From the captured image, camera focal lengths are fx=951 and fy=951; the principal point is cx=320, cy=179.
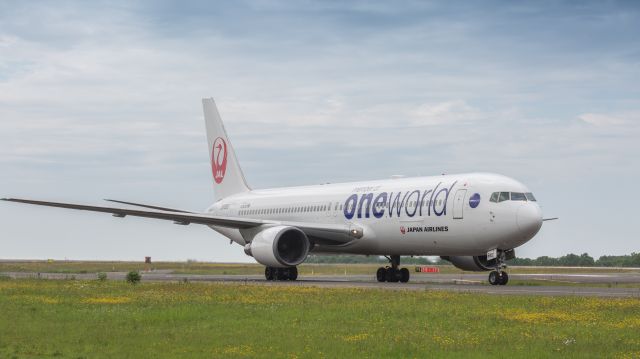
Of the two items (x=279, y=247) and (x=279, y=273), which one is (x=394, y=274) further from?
(x=279, y=247)

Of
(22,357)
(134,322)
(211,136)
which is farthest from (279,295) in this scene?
(211,136)

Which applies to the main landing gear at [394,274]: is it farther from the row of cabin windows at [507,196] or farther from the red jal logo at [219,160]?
the red jal logo at [219,160]

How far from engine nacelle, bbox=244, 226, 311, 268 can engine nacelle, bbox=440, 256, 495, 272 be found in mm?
6077

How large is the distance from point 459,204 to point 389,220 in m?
4.09

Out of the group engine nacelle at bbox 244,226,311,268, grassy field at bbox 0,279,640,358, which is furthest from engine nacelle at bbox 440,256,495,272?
grassy field at bbox 0,279,640,358

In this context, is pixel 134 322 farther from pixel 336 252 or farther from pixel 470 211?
pixel 336 252

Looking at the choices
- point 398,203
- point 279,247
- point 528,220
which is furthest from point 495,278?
point 279,247

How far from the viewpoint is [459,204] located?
116 ft

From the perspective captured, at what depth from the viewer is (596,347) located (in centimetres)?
1602

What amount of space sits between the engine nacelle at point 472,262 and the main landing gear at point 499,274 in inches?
118

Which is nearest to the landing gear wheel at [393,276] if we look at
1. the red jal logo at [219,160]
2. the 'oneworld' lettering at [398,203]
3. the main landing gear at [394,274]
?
the main landing gear at [394,274]

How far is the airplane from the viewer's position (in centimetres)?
3450

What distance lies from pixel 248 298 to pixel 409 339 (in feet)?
32.2

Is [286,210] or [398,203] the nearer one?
[398,203]
